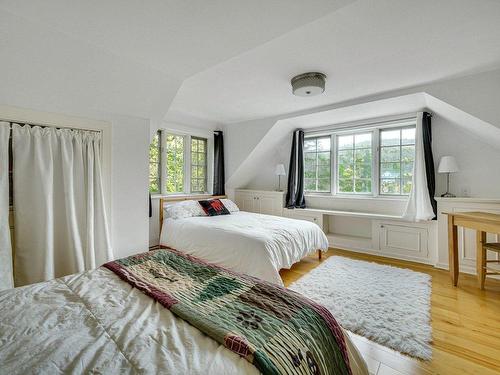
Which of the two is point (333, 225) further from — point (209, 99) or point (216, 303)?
point (216, 303)

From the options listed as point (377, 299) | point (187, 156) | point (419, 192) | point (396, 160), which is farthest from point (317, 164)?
point (377, 299)

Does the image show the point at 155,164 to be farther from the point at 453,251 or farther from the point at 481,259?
the point at 481,259

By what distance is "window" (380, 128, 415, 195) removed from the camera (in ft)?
12.4

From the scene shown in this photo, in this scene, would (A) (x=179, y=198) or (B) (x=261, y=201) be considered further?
(B) (x=261, y=201)

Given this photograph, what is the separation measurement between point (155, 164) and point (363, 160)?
3.65 meters

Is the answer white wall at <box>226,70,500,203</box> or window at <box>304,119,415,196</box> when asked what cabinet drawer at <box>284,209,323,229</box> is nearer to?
white wall at <box>226,70,500,203</box>

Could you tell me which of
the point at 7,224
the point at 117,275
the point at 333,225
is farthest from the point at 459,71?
the point at 7,224

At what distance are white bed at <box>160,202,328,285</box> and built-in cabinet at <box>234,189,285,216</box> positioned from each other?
3.82 ft

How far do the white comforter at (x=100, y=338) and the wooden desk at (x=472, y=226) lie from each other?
218 cm

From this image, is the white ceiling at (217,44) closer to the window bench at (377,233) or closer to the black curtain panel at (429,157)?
the black curtain panel at (429,157)

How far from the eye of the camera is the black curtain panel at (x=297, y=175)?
15.2ft

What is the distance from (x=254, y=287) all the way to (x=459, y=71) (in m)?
2.97

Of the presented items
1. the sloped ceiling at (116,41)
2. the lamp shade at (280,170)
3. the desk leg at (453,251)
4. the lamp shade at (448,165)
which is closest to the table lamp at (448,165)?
the lamp shade at (448,165)

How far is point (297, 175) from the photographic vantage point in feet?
15.3
